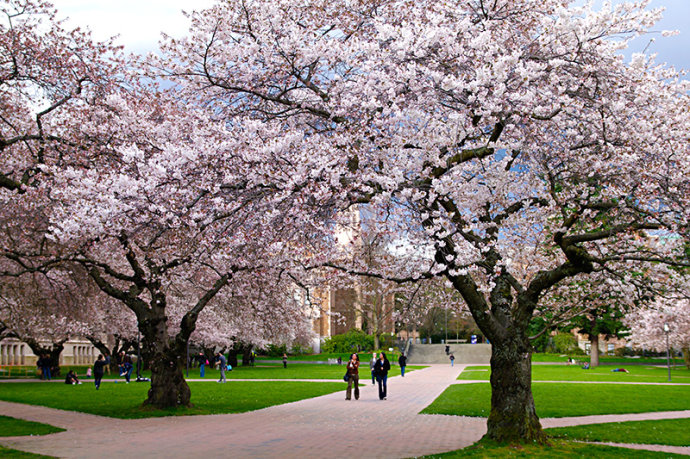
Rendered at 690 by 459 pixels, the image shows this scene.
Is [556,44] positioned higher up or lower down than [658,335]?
higher up

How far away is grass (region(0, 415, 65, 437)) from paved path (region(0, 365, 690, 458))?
1.47 ft

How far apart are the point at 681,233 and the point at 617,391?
53.0ft

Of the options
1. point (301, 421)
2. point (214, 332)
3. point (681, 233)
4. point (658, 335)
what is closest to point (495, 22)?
point (681, 233)

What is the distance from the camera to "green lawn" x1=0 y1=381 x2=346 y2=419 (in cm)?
1809

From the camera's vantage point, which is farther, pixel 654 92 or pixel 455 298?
pixel 455 298

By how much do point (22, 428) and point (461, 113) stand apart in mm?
11654

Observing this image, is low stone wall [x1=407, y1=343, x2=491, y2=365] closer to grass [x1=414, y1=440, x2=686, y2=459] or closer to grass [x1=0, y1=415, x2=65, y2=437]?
grass [x1=0, y1=415, x2=65, y2=437]

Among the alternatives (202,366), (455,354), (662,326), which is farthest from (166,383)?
→ (455,354)

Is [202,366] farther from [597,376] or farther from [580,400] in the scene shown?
[580,400]

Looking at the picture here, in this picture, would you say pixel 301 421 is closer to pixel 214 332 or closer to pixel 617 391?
pixel 617 391

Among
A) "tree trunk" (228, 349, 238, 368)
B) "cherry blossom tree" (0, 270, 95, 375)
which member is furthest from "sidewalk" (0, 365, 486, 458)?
"tree trunk" (228, 349, 238, 368)

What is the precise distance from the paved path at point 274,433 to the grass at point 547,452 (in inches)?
29.9

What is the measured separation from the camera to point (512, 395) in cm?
1087

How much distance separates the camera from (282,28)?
10.4m
